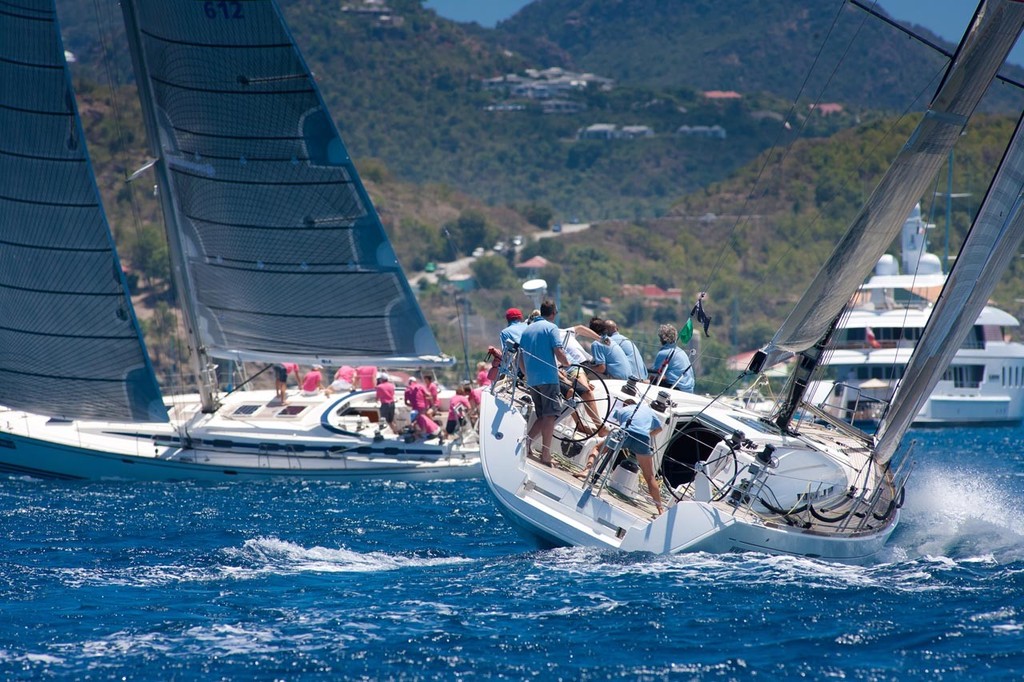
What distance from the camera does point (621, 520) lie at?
12961 mm

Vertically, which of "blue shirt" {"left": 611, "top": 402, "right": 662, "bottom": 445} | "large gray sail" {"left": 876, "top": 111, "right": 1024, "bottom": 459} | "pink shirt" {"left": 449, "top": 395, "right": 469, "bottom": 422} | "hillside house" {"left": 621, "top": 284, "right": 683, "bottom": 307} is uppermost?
"large gray sail" {"left": 876, "top": 111, "right": 1024, "bottom": 459}

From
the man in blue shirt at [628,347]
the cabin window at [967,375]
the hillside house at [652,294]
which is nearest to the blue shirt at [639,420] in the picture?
the man in blue shirt at [628,347]

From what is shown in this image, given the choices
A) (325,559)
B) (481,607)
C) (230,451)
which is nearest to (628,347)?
(325,559)

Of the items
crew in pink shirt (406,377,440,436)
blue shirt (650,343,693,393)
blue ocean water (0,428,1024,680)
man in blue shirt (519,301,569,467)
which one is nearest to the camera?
blue ocean water (0,428,1024,680)

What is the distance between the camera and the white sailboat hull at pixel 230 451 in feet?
73.2

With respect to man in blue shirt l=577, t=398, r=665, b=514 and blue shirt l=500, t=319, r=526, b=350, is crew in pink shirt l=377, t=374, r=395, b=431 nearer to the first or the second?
blue shirt l=500, t=319, r=526, b=350

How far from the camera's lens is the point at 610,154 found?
395 feet

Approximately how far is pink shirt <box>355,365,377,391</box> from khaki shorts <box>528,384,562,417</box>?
38.5 feet

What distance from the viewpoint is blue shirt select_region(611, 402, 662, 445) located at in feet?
42.9

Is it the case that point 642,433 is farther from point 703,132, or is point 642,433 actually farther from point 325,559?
point 703,132

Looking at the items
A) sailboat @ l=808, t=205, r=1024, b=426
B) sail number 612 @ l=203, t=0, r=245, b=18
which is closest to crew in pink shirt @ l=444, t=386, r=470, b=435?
sail number 612 @ l=203, t=0, r=245, b=18

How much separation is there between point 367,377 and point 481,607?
14.1 meters

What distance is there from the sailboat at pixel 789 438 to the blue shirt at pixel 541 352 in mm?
291

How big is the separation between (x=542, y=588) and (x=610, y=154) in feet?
362
